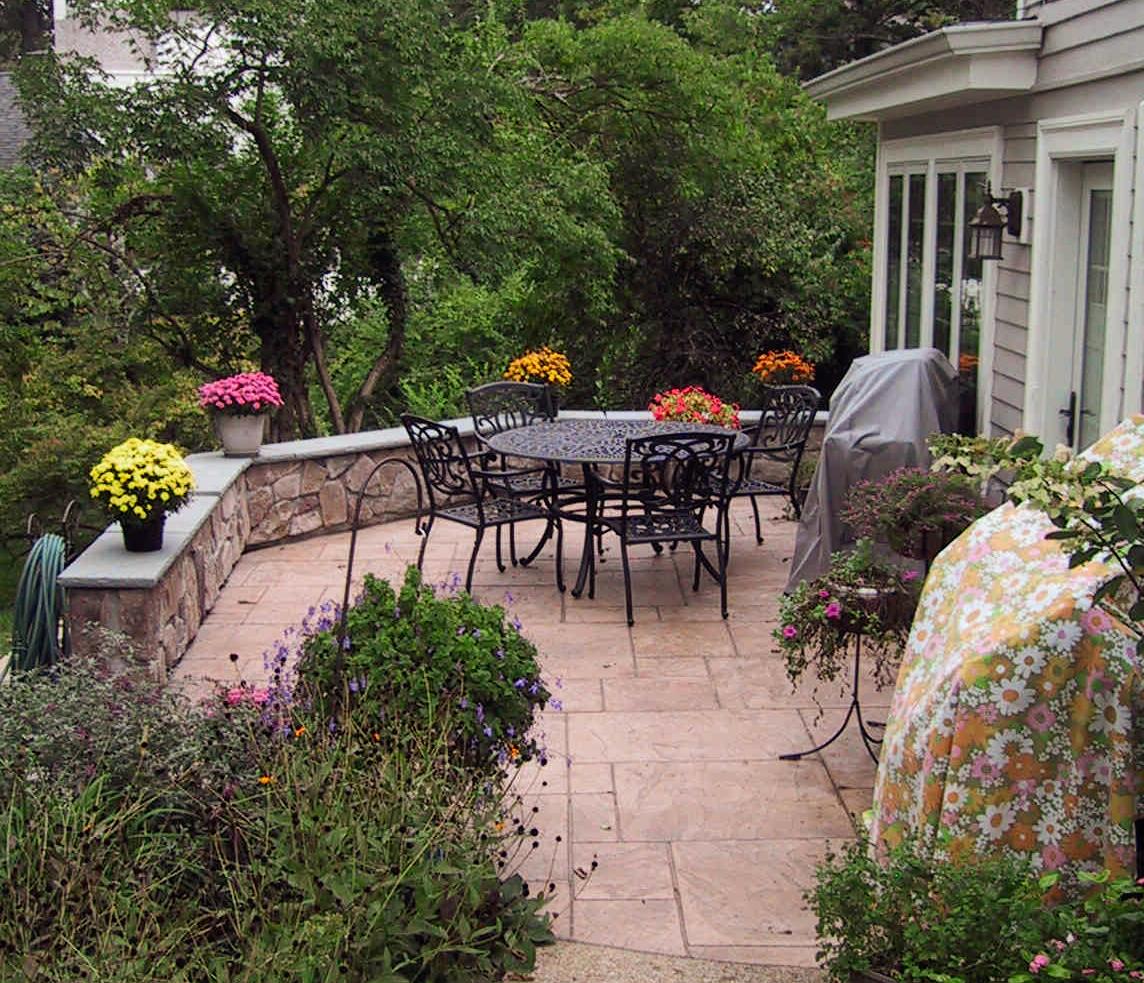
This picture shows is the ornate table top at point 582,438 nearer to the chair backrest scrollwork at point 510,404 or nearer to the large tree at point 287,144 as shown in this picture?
the chair backrest scrollwork at point 510,404

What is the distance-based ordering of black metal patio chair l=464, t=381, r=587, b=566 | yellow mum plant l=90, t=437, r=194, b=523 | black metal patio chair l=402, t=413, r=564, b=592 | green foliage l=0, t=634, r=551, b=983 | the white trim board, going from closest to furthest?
green foliage l=0, t=634, r=551, b=983, the white trim board, yellow mum plant l=90, t=437, r=194, b=523, black metal patio chair l=402, t=413, r=564, b=592, black metal patio chair l=464, t=381, r=587, b=566

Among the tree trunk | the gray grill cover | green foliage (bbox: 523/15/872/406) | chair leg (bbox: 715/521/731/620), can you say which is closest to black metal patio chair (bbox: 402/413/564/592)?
chair leg (bbox: 715/521/731/620)

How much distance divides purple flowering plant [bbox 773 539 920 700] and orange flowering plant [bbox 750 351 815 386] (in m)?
5.62

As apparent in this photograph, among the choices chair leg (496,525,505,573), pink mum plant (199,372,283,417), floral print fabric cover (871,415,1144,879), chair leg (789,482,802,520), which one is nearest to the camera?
floral print fabric cover (871,415,1144,879)

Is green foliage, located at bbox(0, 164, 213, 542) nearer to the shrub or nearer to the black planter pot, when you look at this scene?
the black planter pot

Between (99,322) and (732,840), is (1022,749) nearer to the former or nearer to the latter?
(732,840)

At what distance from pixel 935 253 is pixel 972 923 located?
5462mm

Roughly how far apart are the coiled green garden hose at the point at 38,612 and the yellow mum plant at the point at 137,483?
0.72 meters

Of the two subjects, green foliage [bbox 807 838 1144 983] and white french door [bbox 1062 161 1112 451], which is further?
white french door [bbox 1062 161 1112 451]

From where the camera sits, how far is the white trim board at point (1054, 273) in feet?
18.1

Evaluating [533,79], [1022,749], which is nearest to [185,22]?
[533,79]

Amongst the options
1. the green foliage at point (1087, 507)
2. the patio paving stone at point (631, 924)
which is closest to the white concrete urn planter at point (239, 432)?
the patio paving stone at point (631, 924)

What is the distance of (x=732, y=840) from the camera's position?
14.6 feet

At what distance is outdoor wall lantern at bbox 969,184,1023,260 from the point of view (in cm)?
652
